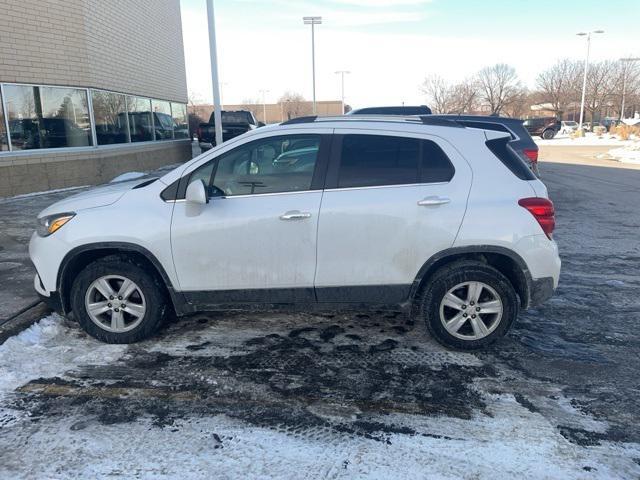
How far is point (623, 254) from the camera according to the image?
Result: 690 cm

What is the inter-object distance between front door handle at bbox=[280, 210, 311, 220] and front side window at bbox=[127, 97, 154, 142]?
13.1 meters

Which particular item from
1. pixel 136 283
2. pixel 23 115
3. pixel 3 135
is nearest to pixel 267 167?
pixel 136 283

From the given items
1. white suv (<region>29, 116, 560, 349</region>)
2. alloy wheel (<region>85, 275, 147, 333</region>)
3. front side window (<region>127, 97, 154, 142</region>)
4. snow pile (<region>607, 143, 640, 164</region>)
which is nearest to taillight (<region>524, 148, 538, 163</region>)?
white suv (<region>29, 116, 560, 349</region>)

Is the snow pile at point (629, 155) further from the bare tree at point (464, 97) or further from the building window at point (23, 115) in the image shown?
the bare tree at point (464, 97)

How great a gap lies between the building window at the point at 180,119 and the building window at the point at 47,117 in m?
7.52

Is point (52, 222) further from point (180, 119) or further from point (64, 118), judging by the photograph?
point (180, 119)

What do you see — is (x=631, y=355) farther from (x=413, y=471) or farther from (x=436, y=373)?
(x=413, y=471)

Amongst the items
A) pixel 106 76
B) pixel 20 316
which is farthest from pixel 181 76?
pixel 20 316

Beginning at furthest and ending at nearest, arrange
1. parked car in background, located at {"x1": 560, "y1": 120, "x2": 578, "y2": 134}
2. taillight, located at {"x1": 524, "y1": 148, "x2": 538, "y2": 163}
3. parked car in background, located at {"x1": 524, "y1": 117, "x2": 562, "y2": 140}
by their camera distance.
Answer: parked car in background, located at {"x1": 560, "y1": 120, "x2": 578, "y2": 134}, parked car in background, located at {"x1": 524, "y1": 117, "x2": 562, "y2": 140}, taillight, located at {"x1": 524, "y1": 148, "x2": 538, "y2": 163}

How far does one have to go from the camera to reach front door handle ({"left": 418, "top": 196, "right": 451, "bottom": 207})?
3.91 meters

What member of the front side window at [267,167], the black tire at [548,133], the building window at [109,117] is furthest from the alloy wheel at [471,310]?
the black tire at [548,133]

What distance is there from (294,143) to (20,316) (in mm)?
3112

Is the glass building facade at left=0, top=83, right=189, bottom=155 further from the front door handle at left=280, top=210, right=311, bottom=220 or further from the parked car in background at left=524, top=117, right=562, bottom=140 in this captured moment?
the parked car in background at left=524, top=117, right=562, bottom=140

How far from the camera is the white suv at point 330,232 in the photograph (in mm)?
3932
